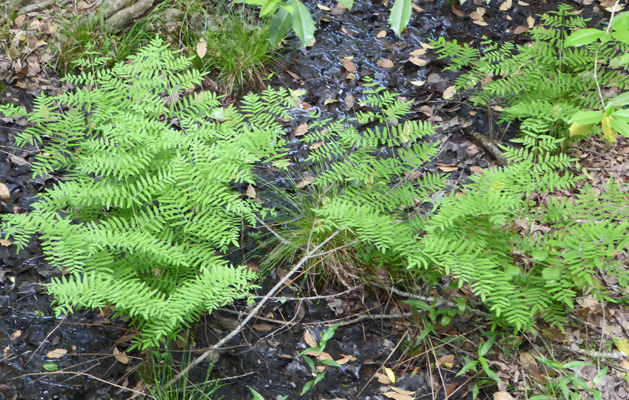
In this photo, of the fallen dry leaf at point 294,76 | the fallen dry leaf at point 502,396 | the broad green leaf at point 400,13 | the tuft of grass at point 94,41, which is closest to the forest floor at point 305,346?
the fallen dry leaf at point 502,396

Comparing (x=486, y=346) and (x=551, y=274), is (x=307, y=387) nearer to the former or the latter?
(x=486, y=346)

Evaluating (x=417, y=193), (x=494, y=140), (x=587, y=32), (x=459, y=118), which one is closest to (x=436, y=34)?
(x=459, y=118)

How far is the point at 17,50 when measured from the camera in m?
3.80

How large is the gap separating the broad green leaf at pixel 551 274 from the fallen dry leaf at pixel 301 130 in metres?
2.04

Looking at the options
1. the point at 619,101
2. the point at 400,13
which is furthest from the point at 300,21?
the point at 619,101

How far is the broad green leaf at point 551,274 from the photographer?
90.9 inches

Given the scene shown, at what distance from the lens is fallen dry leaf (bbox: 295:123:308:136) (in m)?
3.81

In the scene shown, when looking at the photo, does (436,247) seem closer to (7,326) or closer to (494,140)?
(494,140)

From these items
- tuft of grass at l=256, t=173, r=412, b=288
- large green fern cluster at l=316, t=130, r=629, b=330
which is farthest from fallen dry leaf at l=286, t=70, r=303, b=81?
large green fern cluster at l=316, t=130, r=629, b=330

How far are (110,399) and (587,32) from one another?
238cm

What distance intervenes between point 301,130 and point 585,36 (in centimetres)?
238

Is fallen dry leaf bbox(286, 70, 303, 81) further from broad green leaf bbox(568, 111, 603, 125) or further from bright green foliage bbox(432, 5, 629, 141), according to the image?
broad green leaf bbox(568, 111, 603, 125)

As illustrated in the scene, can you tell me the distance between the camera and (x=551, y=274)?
2318 millimetres

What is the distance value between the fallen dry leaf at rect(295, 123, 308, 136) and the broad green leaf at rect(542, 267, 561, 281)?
2.04m
